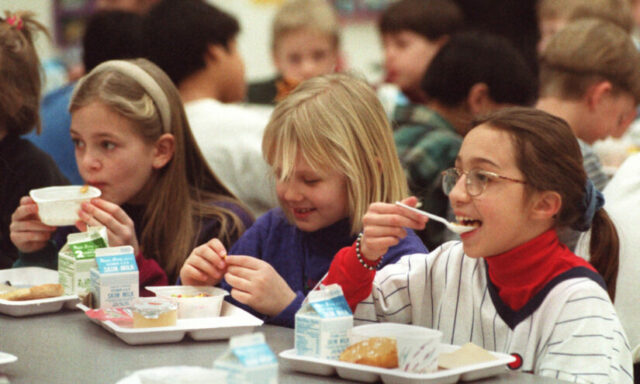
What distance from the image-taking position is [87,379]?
1.51 m

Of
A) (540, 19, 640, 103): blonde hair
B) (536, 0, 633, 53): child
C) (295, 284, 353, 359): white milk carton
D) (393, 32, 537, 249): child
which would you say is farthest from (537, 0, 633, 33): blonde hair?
(295, 284, 353, 359): white milk carton

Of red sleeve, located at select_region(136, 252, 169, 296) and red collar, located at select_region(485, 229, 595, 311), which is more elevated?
red collar, located at select_region(485, 229, 595, 311)

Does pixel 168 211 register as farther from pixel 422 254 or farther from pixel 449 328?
pixel 449 328

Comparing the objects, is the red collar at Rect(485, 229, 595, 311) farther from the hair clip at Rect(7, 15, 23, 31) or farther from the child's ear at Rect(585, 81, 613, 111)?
the hair clip at Rect(7, 15, 23, 31)

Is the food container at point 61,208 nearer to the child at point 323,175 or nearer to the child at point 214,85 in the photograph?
the child at point 323,175

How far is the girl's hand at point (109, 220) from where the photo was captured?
2246 millimetres

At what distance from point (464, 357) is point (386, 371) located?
6.5 inches

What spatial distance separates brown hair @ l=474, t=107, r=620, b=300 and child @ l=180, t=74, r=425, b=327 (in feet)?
1.37

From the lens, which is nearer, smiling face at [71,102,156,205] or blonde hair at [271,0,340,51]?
smiling face at [71,102,156,205]

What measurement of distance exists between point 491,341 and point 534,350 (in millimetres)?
129

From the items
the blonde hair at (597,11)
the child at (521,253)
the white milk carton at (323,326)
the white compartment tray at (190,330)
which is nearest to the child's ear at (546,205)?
the child at (521,253)

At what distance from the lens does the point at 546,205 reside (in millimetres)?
1870

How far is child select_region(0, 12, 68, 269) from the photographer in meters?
2.88

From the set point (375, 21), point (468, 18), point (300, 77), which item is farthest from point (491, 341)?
point (375, 21)
